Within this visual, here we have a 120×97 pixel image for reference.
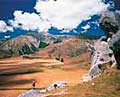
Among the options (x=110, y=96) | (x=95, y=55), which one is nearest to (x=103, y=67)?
(x=95, y=55)

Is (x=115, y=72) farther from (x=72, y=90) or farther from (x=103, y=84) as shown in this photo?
(x=72, y=90)

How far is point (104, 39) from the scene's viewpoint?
78562mm

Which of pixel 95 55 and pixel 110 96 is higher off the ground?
pixel 95 55

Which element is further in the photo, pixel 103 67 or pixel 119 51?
pixel 103 67

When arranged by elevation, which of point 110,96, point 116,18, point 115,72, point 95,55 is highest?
point 116,18

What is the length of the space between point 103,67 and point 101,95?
66.6ft

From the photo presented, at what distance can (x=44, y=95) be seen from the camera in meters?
58.8

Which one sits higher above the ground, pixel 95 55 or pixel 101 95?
pixel 95 55

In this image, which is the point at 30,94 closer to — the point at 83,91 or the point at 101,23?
the point at 83,91

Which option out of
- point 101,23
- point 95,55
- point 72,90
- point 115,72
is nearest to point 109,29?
point 101,23

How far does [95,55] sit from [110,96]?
26.2 metres

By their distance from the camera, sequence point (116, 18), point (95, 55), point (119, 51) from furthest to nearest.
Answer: point (95, 55) → point (116, 18) → point (119, 51)

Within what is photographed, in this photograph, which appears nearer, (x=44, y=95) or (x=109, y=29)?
(x=44, y=95)

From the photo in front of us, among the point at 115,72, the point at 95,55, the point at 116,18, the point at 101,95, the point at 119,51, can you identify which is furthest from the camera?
the point at 95,55
